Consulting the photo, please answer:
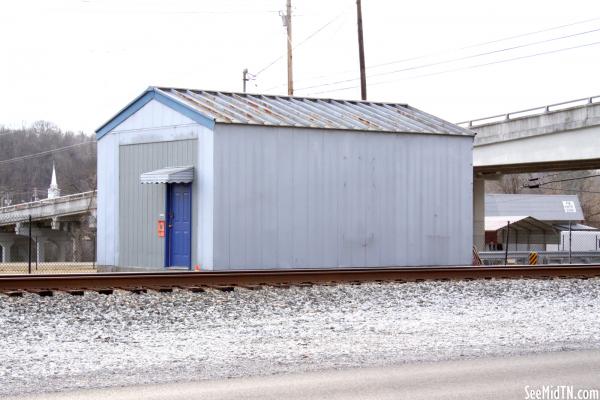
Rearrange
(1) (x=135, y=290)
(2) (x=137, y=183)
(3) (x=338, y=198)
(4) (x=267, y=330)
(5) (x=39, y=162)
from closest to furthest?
1. (4) (x=267, y=330)
2. (1) (x=135, y=290)
3. (3) (x=338, y=198)
4. (2) (x=137, y=183)
5. (5) (x=39, y=162)

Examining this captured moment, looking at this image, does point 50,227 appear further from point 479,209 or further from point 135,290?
point 135,290

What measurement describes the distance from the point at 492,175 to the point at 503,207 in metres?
36.7

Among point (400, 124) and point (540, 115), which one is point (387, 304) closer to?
point (400, 124)

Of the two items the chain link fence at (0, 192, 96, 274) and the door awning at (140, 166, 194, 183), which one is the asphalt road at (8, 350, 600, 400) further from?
the chain link fence at (0, 192, 96, 274)

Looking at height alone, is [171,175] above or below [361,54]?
below

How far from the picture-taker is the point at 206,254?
68.8 feet

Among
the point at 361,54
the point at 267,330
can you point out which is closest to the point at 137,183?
the point at 267,330

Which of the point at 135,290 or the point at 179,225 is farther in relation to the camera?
the point at 179,225

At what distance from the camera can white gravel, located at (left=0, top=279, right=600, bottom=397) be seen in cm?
933

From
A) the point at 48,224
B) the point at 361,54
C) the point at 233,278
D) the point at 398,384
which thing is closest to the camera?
the point at 398,384

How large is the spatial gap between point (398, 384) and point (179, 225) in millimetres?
14319

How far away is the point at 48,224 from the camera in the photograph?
75.1m

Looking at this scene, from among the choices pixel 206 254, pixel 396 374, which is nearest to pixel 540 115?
pixel 206 254

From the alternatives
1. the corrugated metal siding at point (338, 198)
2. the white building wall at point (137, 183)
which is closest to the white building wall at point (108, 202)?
the white building wall at point (137, 183)
